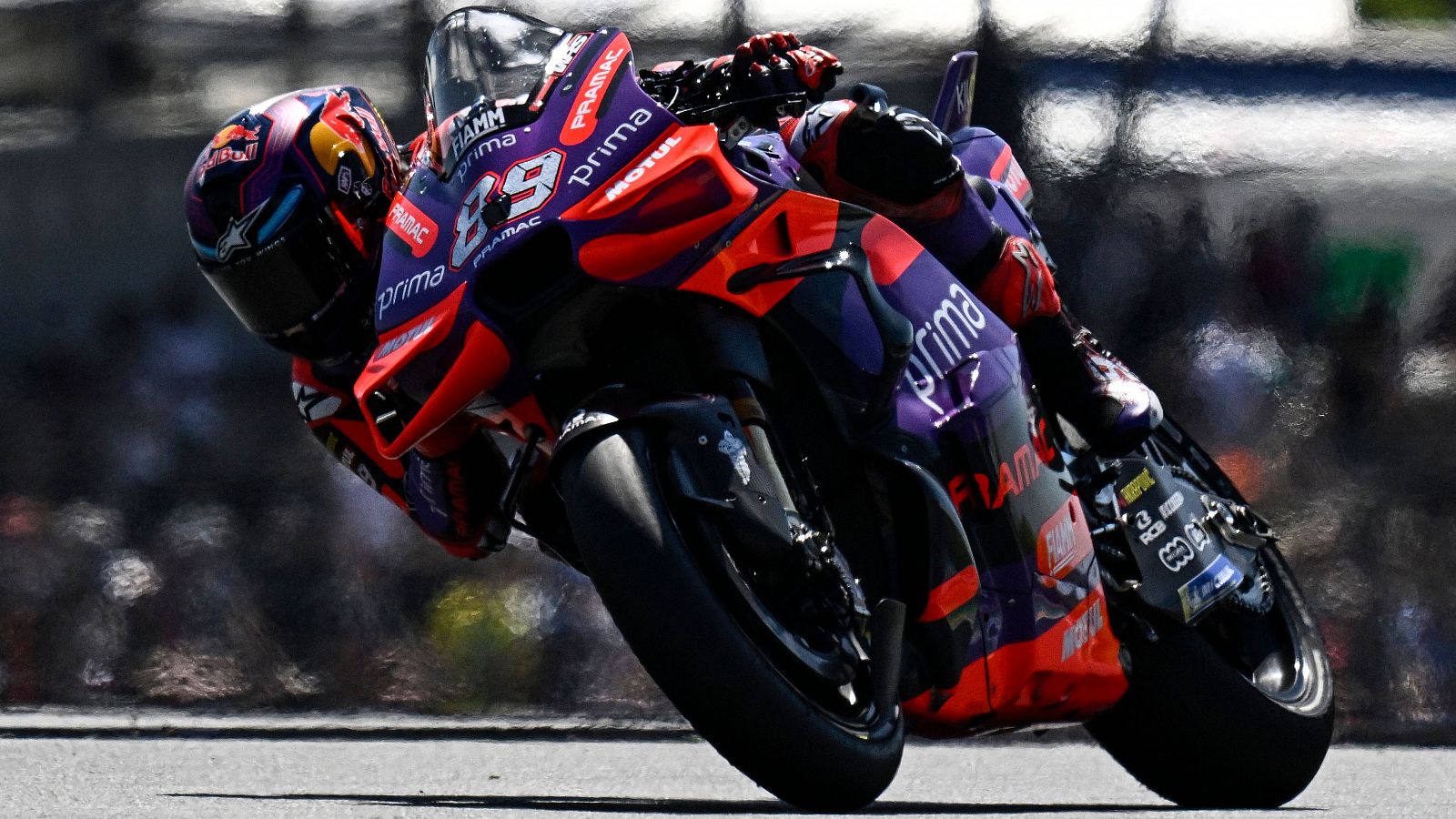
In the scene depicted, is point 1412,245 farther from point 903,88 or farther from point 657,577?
point 657,577

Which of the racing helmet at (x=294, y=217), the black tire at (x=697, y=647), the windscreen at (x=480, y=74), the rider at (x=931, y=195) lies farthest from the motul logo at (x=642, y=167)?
the racing helmet at (x=294, y=217)

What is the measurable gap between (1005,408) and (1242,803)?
3.48 feet

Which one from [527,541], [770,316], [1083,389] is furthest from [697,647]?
[527,541]

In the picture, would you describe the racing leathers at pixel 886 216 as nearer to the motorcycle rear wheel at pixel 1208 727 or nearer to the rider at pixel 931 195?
the rider at pixel 931 195

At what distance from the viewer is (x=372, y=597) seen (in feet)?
16.6

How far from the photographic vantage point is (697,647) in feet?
7.50

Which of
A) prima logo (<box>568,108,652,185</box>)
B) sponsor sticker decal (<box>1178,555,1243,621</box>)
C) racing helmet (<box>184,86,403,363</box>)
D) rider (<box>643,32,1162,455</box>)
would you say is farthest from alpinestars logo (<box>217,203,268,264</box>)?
sponsor sticker decal (<box>1178,555,1243,621</box>)

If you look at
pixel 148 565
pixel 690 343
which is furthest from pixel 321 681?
pixel 690 343

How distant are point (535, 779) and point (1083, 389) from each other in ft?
4.85

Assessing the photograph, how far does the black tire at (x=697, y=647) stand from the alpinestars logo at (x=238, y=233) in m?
1.13

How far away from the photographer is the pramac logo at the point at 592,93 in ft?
8.61

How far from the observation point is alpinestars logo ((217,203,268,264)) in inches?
128

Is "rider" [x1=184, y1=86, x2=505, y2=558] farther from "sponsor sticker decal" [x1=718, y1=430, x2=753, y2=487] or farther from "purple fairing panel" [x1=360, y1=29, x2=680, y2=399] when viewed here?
"sponsor sticker decal" [x1=718, y1=430, x2=753, y2=487]

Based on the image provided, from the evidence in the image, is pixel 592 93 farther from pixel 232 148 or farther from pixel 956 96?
pixel 956 96
